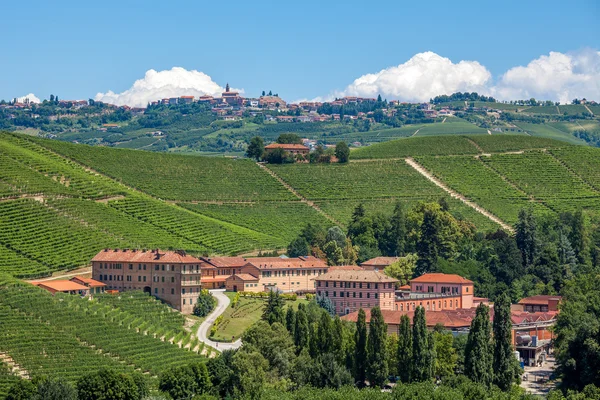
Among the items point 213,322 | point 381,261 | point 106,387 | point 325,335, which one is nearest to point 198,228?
point 381,261

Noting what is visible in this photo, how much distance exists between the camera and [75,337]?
307 ft

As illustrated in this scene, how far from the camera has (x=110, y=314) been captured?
331 ft

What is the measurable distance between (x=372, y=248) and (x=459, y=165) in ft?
166

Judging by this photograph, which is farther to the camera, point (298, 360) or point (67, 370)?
point (298, 360)

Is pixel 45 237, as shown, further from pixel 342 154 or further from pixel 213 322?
pixel 342 154

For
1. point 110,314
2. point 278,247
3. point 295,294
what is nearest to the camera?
point 110,314

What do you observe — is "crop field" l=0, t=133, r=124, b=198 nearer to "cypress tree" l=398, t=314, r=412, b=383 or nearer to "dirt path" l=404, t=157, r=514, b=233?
"dirt path" l=404, t=157, r=514, b=233

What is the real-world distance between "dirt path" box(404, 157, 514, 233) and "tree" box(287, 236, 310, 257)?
2967 centimetres

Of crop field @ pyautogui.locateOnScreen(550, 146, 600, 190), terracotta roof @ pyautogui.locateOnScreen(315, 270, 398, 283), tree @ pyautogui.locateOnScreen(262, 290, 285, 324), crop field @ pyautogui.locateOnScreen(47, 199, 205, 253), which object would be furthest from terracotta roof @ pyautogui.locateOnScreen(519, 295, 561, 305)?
crop field @ pyautogui.locateOnScreen(550, 146, 600, 190)

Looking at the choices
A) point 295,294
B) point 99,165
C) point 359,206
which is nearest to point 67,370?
point 295,294

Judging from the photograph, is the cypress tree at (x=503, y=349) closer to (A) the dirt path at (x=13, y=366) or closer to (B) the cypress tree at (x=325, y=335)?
(B) the cypress tree at (x=325, y=335)

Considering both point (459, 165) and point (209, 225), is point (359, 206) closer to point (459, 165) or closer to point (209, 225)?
point (209, 225)

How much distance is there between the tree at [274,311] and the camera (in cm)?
10328

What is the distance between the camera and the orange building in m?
121
